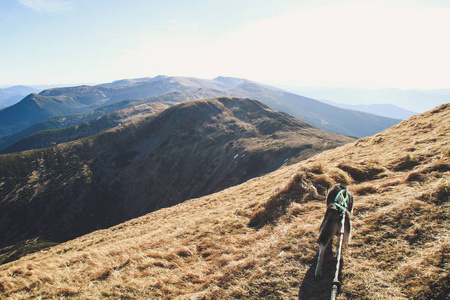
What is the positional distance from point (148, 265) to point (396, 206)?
8924mm

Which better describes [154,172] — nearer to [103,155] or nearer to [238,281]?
[103,155]

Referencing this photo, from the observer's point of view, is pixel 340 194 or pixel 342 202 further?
pixel 340 194

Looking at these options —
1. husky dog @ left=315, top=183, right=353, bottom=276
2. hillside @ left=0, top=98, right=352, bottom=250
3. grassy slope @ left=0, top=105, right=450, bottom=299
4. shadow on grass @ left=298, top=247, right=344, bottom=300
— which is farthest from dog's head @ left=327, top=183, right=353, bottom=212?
hillside @ left=0, top=98, right=352, bottom=250

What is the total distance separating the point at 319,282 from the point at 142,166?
336 feet

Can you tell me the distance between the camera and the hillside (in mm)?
73375

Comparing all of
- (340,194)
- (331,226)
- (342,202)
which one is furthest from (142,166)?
(331,226)

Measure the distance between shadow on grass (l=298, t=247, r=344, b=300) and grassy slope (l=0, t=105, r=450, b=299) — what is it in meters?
0.02

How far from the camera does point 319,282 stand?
4.71m

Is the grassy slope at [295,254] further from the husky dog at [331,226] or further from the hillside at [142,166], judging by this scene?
the hillside at [142,166]

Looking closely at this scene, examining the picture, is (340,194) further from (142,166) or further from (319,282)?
(142,166)

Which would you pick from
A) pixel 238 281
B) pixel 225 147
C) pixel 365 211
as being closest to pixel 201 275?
pixel 238 281

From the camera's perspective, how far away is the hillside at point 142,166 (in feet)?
241

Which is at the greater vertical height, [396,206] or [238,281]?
[396,206]

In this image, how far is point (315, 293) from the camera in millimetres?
4480
